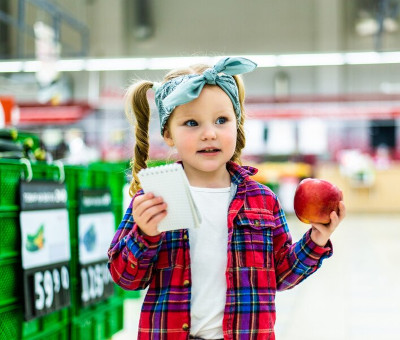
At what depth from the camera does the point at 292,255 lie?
150 cm

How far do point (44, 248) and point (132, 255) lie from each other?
114cm

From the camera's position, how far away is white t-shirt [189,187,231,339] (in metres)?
1.40

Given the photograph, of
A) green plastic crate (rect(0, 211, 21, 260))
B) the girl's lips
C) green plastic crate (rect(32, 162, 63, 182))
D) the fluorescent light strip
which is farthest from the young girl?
the fluorescent light strip

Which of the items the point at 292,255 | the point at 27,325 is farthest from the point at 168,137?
the point at 27,325

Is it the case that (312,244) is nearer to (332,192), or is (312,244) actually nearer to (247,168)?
(332,192)

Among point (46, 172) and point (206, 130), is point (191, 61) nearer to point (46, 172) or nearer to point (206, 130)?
point (46, 172)

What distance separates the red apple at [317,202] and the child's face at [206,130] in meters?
0.23

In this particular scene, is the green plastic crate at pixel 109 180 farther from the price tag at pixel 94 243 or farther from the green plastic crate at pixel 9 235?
the green plastic crate at pixel 9 235

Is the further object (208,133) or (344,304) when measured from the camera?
(344,304)

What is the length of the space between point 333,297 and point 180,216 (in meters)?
3.73

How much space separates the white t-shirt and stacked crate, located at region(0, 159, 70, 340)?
101 cm

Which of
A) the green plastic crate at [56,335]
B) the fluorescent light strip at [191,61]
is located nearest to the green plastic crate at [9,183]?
the green plastic crate at [56,335]

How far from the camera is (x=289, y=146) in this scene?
55.1ft

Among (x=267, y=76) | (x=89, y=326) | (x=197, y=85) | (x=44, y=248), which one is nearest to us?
(x=197, y=85)
